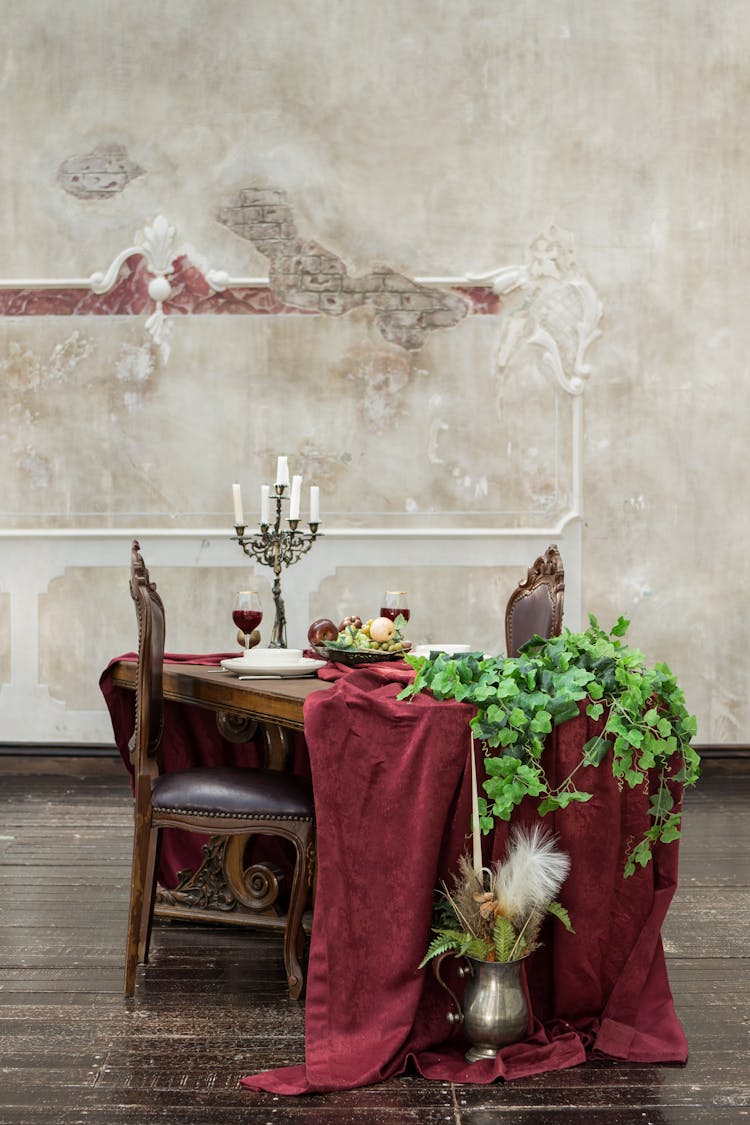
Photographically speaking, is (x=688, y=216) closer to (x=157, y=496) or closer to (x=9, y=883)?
(x=157, y=496)

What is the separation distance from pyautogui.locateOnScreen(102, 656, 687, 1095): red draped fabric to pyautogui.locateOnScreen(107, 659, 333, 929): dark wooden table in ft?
1.61

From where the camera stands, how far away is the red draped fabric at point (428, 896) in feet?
7.86

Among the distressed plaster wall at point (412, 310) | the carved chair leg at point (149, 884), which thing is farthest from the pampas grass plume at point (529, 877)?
the distressed plaster wall at point (412, 310)

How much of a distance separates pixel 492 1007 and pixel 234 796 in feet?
2.61

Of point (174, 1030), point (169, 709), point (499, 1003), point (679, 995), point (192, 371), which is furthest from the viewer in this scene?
point (192, 371)

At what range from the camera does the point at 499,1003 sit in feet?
7.68

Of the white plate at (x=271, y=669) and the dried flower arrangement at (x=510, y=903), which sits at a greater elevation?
the white plate at (x=271, y=669)

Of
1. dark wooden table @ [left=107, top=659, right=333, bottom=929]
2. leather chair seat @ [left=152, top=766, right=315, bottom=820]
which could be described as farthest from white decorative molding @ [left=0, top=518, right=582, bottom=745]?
leather chair seat @ [left=152, top=766, right=315, bottom=820]

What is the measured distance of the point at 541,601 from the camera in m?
3.74

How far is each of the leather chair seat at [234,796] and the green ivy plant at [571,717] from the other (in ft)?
1.60

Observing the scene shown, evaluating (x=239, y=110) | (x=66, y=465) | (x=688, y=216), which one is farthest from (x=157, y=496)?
(x=688, y=216)

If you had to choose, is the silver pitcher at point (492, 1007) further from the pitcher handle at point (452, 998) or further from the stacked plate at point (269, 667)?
the stacked plate at point (269, 667)

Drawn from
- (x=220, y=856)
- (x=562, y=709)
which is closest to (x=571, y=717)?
(x=562, y=709)

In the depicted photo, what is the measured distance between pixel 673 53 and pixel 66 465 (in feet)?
12.3
